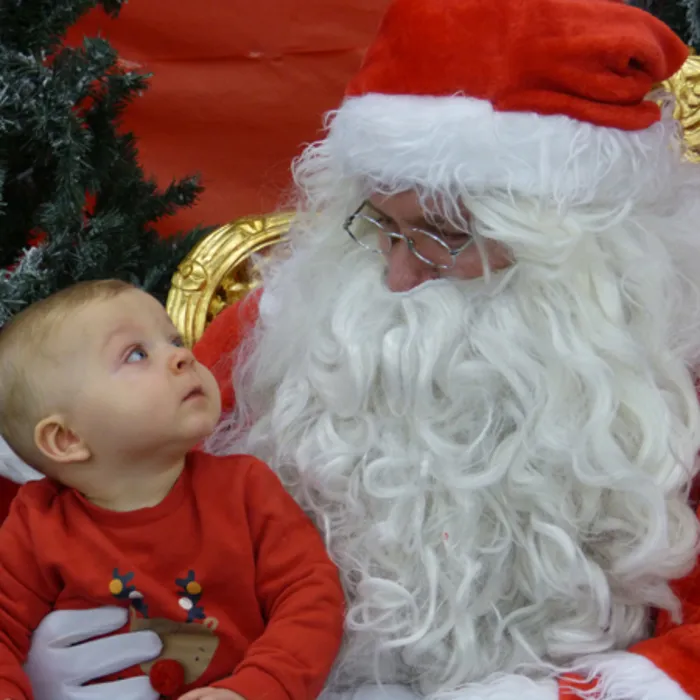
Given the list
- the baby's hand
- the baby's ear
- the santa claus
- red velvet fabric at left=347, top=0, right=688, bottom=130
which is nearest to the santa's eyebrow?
the santa claus

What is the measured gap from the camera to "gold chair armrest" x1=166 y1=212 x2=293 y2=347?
1.53 m

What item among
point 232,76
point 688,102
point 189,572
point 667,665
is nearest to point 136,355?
point 189,572

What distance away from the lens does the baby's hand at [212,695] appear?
903mm

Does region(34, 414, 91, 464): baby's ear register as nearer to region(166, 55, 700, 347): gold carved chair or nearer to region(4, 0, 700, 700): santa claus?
region(4, 0, 700, 700): santa claus

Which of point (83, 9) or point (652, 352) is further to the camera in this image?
point (83, 9)

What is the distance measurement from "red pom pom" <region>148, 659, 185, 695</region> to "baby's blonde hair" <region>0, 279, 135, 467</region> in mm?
290

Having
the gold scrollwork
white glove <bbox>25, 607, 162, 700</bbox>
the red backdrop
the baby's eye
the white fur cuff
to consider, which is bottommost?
the white fur cuff

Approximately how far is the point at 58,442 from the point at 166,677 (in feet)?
1.00

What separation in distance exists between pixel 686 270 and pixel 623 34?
0.33 metres

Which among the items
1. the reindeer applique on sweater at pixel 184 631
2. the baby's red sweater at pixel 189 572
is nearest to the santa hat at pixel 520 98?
the baby's red sweater at pixel 189 572

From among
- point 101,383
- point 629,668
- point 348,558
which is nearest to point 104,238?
point 101,383

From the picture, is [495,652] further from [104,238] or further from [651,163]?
[104,238]

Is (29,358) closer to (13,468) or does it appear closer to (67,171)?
(13,468)

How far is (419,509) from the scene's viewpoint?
1.08m
